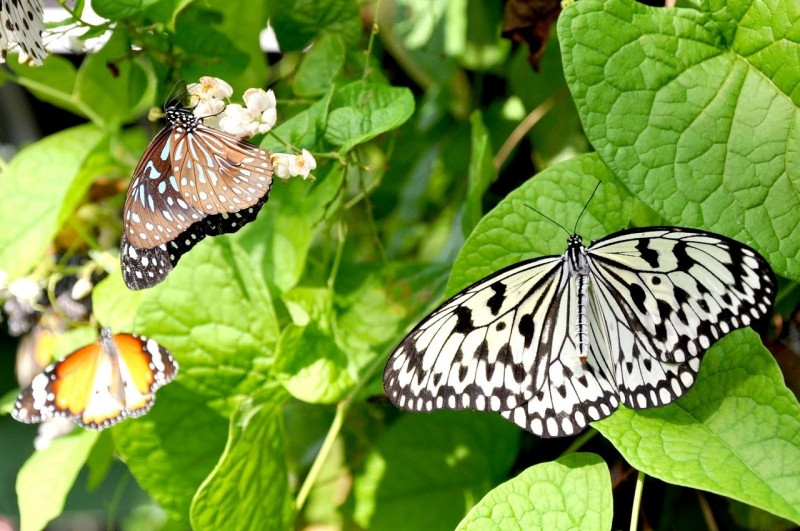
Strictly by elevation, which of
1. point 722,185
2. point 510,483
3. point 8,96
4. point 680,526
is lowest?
point 680,526

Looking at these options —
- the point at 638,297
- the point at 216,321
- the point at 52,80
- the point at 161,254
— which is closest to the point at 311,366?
the point at 216,321

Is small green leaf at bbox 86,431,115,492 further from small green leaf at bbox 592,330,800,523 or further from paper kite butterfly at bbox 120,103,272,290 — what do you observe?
small green leaf at bbox 592,330,800,523

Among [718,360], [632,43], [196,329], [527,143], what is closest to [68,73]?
[196,329]

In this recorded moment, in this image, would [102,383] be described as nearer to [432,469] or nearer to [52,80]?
[432,469]

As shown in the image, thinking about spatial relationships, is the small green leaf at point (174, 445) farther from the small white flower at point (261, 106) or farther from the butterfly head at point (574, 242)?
the butterfly head at point (574, 242)

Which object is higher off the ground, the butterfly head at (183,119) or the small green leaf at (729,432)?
the butterfly head at (183,119)

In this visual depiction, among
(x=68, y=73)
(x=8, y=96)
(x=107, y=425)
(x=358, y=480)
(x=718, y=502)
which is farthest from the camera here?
(x=8, y=96)

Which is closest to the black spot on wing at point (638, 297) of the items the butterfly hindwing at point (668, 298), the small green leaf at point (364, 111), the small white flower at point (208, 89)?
the butterfly hindwing at point (668, 298)

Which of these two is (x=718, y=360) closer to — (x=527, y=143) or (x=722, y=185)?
(x=722, y=185)
